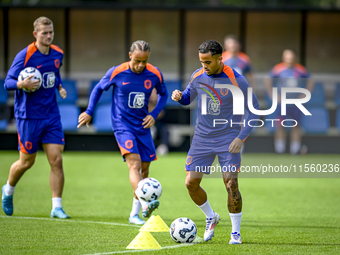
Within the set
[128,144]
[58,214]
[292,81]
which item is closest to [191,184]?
[128,144]

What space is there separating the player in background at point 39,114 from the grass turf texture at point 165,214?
0.47 metres

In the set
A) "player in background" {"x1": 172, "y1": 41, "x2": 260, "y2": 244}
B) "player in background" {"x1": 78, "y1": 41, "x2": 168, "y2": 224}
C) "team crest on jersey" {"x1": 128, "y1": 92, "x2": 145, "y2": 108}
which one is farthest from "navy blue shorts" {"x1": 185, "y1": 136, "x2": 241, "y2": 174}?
"team crest on jersey" {"x1": 128, "y1": 92, "x2": 145, "y2": 108}

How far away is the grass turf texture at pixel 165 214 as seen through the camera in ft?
17.3

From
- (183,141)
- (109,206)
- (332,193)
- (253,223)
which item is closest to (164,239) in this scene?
(253,223)

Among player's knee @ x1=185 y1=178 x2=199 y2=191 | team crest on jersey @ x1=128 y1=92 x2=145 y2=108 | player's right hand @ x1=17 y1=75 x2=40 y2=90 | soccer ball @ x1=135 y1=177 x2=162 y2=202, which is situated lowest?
soccer ball @ x1=135 y1=177 x2=162 y2=202

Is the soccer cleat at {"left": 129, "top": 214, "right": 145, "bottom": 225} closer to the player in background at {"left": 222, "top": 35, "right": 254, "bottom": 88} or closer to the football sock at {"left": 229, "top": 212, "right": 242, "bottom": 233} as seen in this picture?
the football sock at {"left": 229, "top": 212, "right": 242, "bottom": 233}

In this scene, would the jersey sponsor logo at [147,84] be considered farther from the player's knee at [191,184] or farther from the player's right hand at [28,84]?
the player's knee at [191,184]

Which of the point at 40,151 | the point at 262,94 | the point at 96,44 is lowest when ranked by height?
the point at 40,151

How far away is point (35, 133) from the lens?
687 cm

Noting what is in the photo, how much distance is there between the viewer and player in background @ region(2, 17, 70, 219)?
6.83m

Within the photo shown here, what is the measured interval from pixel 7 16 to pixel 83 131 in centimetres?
465

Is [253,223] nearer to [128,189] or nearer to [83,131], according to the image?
[128,189]

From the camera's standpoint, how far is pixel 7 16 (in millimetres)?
16828

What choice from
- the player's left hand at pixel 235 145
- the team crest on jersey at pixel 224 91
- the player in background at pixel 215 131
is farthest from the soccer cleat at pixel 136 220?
the team crest on jersey at pixel 224 91
